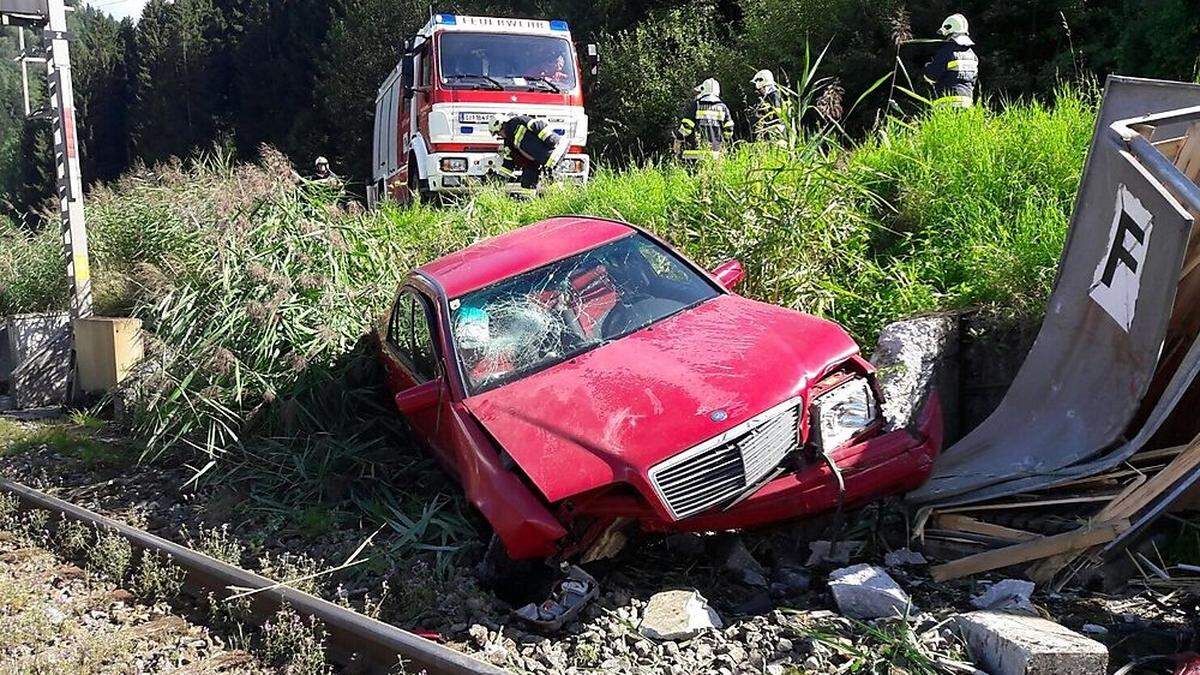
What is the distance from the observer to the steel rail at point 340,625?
386cm

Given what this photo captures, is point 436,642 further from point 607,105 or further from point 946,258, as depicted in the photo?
point 607,105

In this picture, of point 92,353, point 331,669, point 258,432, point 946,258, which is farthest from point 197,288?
point 946,258

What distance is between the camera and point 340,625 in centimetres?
438

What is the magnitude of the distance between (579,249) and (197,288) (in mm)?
3781

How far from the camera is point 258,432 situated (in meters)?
7.37

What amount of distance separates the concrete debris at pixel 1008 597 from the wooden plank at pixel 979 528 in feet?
1.24

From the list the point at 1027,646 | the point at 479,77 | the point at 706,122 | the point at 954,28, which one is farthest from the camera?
the point at 479,77

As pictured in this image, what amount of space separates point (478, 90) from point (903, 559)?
1152 cm

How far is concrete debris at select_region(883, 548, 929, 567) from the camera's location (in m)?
4.74

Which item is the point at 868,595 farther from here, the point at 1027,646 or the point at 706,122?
the point at 706,122

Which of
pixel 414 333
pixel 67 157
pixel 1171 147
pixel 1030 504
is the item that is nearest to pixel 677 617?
pixel 1030 504

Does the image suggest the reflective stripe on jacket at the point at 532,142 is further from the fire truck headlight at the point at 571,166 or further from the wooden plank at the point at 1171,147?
the wooden plank at the point at 1171,147

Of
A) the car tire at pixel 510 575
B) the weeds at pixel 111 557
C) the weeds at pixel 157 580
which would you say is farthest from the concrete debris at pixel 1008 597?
the weeds at pixel 111 557

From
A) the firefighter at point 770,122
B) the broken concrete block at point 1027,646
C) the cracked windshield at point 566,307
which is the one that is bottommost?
the broken concrete block at point 1027,646
